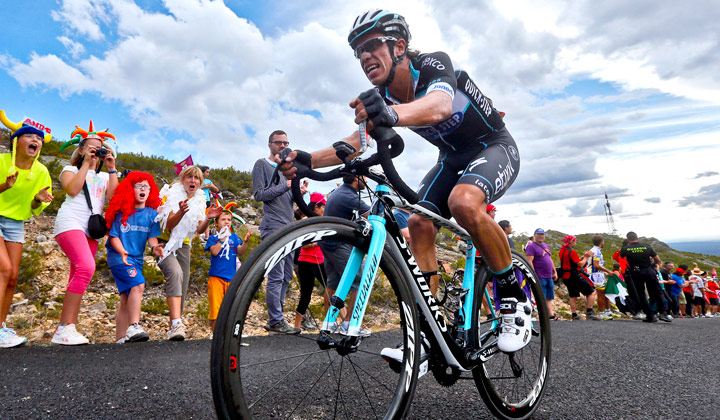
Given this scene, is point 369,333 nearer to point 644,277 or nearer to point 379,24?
point 379,24

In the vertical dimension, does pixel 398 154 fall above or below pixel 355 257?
above

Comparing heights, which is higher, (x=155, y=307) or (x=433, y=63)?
(x=433, y=63)

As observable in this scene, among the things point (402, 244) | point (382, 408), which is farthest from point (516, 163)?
point (382, 408)

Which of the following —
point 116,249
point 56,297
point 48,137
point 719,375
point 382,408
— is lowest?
point 719,375

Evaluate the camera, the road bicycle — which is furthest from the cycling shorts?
the camera

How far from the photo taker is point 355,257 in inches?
66.9

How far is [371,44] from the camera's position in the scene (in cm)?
215

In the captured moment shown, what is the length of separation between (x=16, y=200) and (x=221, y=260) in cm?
217

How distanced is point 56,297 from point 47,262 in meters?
1.51

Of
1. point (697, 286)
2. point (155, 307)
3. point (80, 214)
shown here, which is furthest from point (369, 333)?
point (697, 286)

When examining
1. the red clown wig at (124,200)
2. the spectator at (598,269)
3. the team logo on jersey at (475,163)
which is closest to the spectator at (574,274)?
the spectator at (598,269)

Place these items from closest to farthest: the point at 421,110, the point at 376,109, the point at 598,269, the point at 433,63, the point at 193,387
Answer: the point at 376,109 → the point at 421,110 → the point at 433,63 → the point at 193,387 → the point at 598,269

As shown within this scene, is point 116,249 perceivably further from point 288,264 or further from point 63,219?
point 288,264

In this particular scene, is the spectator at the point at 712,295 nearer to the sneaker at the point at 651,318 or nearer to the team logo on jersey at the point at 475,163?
the sneaker at the point at 651,318
